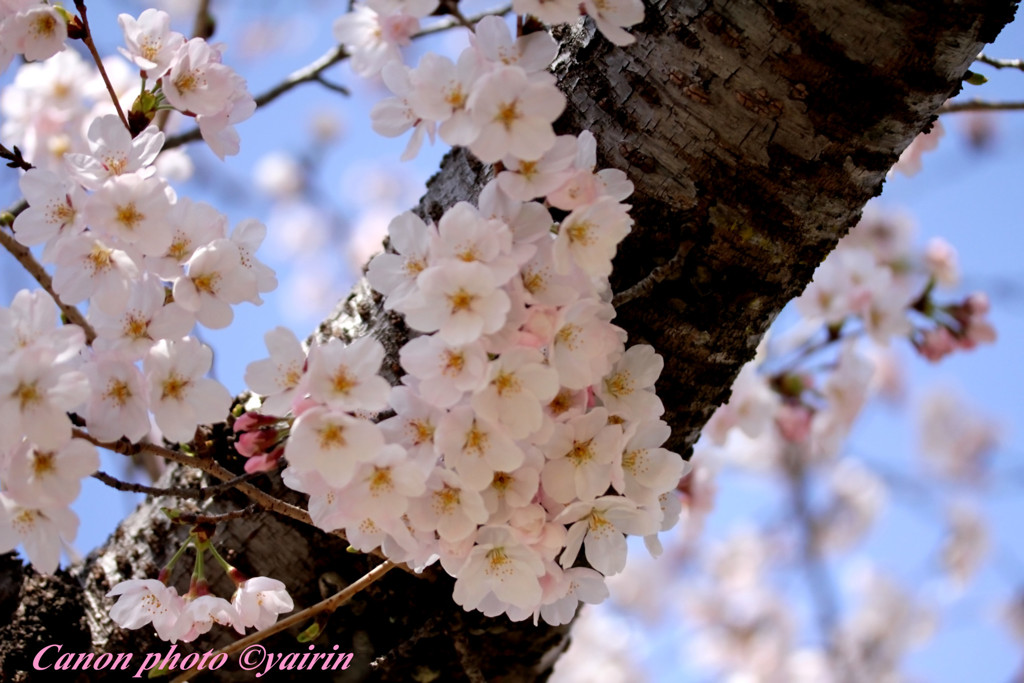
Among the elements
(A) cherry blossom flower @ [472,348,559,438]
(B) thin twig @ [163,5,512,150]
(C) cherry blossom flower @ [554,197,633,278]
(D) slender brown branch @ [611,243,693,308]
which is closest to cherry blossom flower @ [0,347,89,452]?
(A) cherry blossom flower @ [472,348,559,438]

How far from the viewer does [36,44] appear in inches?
38.3

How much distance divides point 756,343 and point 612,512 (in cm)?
36

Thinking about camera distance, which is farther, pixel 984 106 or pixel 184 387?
pixel 984 106

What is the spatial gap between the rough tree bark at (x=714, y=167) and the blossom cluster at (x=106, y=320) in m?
0.24

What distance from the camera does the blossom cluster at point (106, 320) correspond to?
2.36ft

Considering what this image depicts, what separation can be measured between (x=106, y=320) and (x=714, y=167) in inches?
27.1

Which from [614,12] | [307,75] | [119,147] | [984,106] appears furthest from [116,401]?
[984,106]

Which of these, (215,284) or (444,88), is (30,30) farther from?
(444,88)

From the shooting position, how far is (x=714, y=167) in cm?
93

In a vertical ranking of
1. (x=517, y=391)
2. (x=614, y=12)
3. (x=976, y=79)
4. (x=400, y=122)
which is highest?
(x=976, y=79)

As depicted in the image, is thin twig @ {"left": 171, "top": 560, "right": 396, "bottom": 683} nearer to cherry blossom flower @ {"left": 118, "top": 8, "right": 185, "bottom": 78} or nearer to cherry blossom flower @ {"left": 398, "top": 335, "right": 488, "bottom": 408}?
cherry blossom flower @ {"left": 398, "top": 335, "right": 488, "bottom": 408}

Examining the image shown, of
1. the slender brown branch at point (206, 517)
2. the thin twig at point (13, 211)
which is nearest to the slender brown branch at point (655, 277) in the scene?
the slender brown branch at point (206, 517)

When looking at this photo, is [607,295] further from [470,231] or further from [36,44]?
[36,44]

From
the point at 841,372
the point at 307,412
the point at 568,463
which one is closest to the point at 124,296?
the point at 307,412
